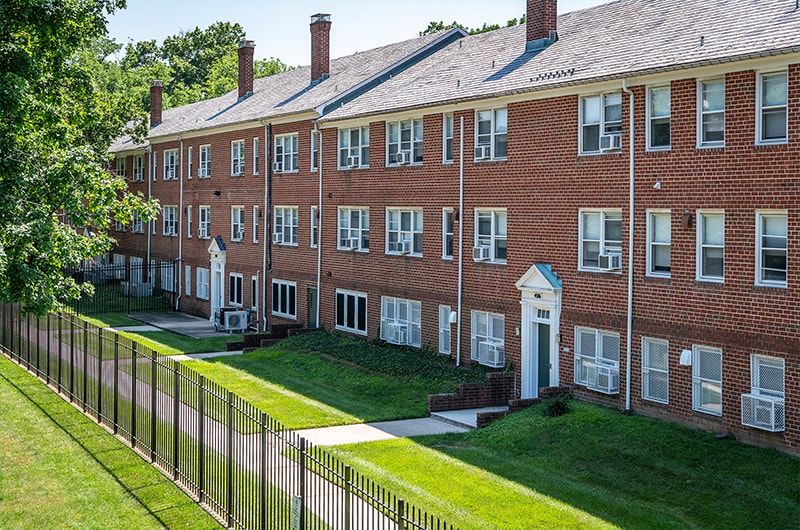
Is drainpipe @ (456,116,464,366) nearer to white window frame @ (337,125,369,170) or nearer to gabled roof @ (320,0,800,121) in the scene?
gabled roof @ (320,0,800,121)

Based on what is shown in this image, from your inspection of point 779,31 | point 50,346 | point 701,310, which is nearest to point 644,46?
point 779,31

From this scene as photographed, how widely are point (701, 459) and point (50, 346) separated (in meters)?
16.4

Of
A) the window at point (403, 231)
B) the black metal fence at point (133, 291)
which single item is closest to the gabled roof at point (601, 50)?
the window at point (403, 231)

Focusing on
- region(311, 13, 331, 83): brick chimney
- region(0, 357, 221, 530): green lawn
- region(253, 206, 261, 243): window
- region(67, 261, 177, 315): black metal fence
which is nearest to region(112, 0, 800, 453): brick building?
region(253, 206, 261, 243): window

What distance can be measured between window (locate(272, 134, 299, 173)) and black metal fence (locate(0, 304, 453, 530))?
13.0m

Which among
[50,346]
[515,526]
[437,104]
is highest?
[437,104]

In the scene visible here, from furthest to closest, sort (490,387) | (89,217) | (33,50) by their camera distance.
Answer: (490,387) < (89,217) < (33,50)

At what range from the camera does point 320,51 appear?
39688mm

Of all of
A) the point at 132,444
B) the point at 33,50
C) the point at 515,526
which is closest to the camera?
the point at 515,526

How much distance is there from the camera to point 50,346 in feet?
79.3

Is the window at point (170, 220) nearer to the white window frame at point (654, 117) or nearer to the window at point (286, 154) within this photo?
the window at point (286, 154)

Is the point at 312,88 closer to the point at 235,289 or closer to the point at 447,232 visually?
the point at 235,289

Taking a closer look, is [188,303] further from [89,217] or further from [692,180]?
[692,180]

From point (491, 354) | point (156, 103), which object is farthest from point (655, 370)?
point (156, 103)
